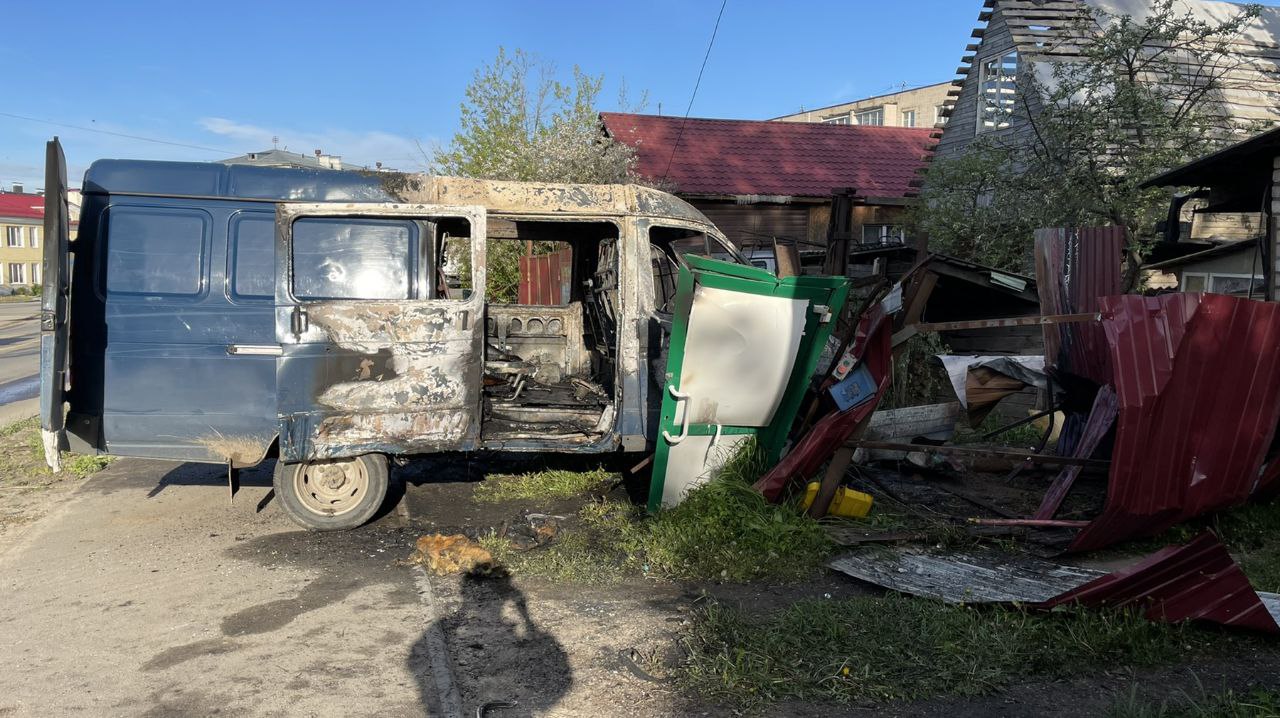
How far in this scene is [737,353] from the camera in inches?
213

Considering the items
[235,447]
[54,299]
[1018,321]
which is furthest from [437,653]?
[1018,321]

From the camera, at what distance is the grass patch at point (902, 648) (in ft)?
11.8

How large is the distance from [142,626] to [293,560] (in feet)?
3.56

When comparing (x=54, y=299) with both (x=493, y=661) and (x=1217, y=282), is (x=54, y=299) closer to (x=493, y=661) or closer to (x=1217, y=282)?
(x=493, y=661)

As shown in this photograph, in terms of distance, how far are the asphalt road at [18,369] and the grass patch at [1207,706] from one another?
10813 millimetres

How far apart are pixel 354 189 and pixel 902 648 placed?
14.0ft

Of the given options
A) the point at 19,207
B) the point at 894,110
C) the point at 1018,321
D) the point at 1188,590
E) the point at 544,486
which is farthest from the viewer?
the point at 19,207

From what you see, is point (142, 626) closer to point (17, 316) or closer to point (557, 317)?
point (557, 317)

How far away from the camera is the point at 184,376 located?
5.43 meters

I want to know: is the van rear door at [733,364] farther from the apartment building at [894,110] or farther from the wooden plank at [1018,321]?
the apartment building at [894,110]

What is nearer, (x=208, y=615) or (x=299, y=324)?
(x=208, y=615)

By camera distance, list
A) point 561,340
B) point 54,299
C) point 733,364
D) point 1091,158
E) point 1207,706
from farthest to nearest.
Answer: point 1091,158
point 561,340
point 733,364
point 54,299
point 1207,706

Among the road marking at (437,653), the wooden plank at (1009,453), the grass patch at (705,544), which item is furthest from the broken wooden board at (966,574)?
the road marking at (437,653)

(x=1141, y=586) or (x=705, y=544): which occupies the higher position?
(x=1141, y=586)
